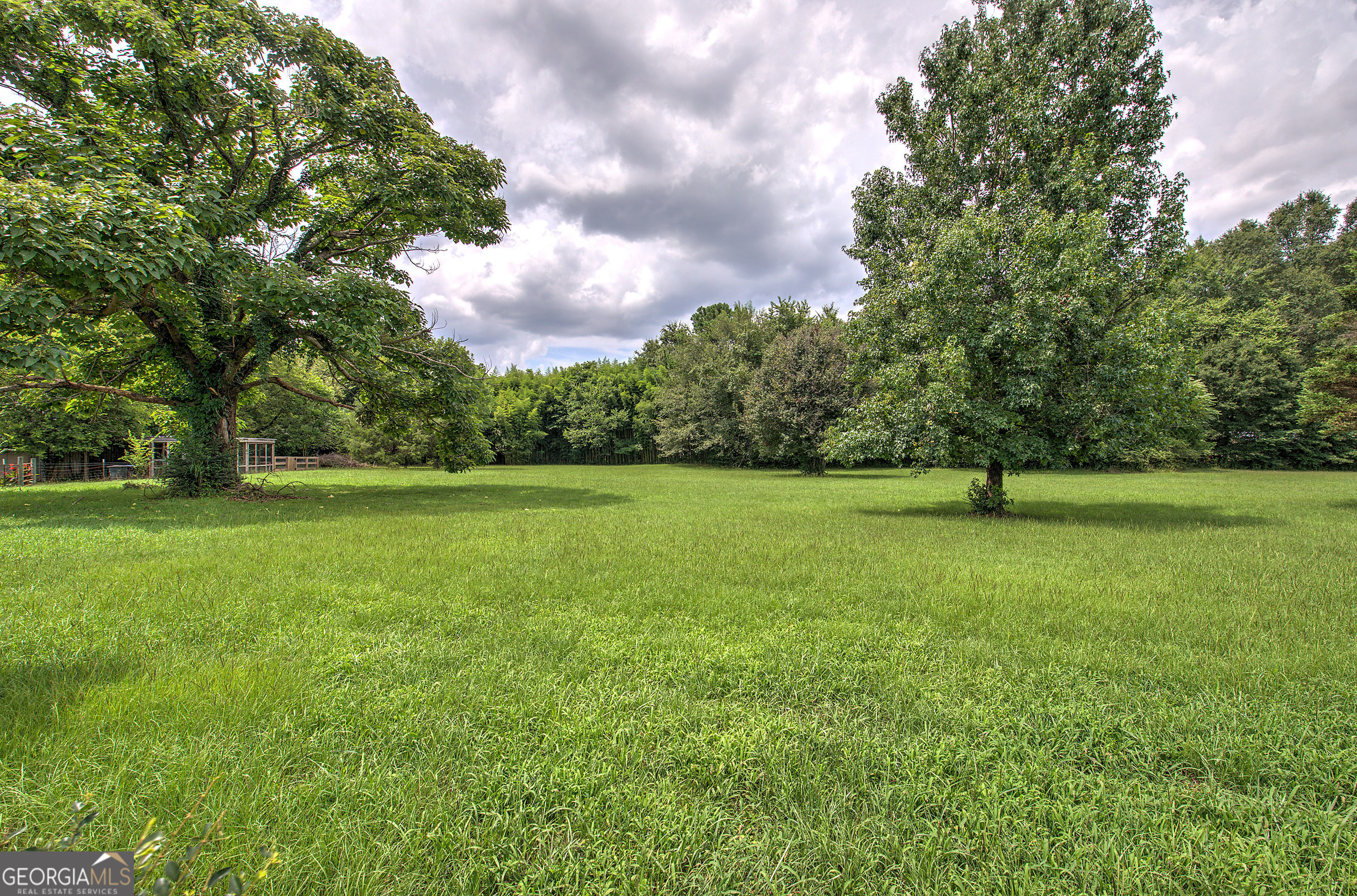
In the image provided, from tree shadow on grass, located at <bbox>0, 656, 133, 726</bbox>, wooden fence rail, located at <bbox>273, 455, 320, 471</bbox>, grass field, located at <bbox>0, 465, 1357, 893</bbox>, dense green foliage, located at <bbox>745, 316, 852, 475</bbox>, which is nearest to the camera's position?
grass field, located at <bbox>0, 465, 1357, 893</bbox>

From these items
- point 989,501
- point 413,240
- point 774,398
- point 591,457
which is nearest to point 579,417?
point 591,457

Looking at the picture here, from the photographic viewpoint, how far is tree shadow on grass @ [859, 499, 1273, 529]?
11.3 m

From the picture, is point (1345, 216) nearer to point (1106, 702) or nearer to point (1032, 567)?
point (1032, 567)

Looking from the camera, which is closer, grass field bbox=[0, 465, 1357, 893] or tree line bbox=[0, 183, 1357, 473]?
grass field bbox=[0, 465, 1357, 893]

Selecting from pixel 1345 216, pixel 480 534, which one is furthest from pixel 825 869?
pixel 1345 216

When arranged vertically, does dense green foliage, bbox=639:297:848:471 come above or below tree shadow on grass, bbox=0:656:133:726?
above

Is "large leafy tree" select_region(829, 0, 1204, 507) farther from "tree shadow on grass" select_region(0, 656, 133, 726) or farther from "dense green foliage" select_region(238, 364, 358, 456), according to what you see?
"dense green foliage" select_region(238, 364, 358, 456)

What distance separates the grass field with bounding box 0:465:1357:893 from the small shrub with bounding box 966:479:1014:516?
5.61 metres

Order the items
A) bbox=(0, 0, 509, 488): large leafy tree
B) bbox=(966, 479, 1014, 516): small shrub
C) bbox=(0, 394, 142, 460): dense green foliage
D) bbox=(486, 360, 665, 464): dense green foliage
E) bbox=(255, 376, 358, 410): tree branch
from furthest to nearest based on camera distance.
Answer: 1. bbox=(486, 360, 665, 464): dense green foliage
2. bbox=(0, 394, 142, 460): dense green foliage
3. bbox=(255, 376, 358, 410): tree branch
4. bbox=(966, 479, 1014, 516): small shrub
5. bbox=(0, 0, 509, 488): large leafy tree

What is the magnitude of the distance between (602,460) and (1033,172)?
1765 inches

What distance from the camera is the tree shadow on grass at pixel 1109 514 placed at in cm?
1128

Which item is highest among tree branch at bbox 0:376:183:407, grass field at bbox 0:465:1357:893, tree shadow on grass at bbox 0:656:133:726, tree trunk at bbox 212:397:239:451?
tree branch at bbox 0:376:183:407

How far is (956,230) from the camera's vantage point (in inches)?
468

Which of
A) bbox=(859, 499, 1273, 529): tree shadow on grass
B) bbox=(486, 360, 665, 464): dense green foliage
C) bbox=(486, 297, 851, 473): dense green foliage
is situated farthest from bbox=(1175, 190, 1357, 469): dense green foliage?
bbox=(486, 360, 665, 464): dense green foliage
